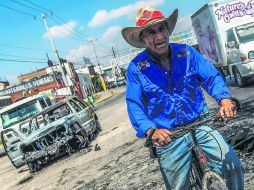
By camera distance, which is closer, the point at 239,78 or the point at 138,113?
the point at 138,113

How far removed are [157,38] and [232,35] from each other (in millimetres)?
12677

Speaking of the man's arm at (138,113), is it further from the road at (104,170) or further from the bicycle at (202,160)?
the road at (104,170)

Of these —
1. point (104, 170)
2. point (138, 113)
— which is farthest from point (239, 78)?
point (138, 113)

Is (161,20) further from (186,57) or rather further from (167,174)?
(167,174)

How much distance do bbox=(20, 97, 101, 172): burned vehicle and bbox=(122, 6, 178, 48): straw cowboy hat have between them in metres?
9.51

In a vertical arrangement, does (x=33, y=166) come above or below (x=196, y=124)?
below

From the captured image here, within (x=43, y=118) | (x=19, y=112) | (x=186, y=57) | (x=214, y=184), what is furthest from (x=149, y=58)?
(x=19, y=112)

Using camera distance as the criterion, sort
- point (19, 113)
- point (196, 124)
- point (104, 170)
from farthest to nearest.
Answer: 1. point (19, 113)
2. point (104, 170)
3. point (196, 124)

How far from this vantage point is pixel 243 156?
6.65 metres

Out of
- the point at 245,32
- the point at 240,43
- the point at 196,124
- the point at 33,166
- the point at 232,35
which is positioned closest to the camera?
the point at 196,124

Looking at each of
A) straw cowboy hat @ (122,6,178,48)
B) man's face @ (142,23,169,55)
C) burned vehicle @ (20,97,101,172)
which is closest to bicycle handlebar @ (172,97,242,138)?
man's face @ (142,23,169,55)

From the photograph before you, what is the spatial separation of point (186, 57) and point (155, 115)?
55 centimetres

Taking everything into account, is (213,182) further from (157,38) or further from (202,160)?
(157,38)

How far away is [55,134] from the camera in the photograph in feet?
43.8
